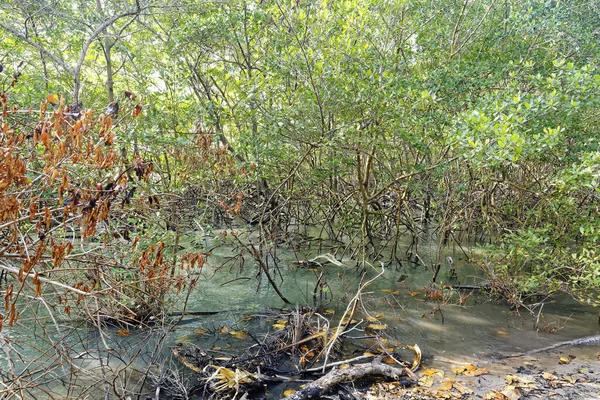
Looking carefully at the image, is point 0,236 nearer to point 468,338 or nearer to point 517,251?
point 468,338

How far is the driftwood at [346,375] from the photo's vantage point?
146 inches

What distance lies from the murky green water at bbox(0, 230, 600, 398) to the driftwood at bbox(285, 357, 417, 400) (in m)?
0.61

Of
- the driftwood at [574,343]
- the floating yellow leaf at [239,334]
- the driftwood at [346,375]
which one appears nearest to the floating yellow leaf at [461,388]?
the driftwood at [346,375]

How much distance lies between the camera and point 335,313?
582cm

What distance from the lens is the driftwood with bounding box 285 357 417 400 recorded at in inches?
146

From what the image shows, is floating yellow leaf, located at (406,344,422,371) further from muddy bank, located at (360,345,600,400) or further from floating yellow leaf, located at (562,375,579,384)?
floating yellow leaf, located at (562,375,579,384)

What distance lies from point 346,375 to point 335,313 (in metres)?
1.94

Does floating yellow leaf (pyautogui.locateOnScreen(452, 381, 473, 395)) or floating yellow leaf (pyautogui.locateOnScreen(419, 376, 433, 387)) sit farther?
floating yellow leaf (pyautogui.locateOnScreen(419, 376, 433, 387))

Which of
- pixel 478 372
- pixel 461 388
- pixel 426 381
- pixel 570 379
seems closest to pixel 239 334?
pixel 426 381

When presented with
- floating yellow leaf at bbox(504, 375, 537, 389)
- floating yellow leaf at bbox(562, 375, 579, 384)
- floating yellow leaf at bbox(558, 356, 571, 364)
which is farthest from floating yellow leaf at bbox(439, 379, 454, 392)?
floating yellow leaf at bbox(558, 356, 571, 364)

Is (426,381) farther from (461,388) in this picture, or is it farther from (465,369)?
(465,369)

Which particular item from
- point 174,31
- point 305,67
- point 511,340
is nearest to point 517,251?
point 511,340

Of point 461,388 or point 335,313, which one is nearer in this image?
point 461,388

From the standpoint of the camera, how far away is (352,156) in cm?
661
